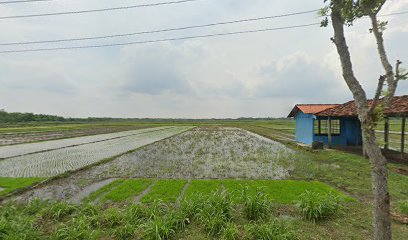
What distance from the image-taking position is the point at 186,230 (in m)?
5.01

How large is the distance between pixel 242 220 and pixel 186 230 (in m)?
1.34

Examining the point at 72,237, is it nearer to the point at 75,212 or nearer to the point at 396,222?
the point at 75,212

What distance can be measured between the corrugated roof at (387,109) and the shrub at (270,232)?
692 centimetres

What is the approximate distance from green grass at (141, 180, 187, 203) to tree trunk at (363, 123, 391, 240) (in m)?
5.06

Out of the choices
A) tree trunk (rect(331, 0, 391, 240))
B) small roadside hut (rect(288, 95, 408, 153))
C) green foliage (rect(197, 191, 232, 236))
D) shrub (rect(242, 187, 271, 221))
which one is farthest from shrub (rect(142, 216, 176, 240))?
small roadside hut (rect(288, 95, 408, 153))

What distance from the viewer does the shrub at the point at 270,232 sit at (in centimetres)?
439

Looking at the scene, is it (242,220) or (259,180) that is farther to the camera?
(259,180)

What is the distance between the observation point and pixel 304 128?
2109 cm

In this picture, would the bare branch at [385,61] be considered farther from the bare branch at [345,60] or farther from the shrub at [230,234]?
the shrub at [230,234]

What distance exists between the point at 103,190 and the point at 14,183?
13.0 feet

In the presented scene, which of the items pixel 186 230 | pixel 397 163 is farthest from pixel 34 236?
pixel 397 163

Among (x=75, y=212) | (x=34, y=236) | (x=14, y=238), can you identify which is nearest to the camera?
(x=14, y=238)

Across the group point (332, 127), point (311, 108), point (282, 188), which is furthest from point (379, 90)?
point (311, 108)

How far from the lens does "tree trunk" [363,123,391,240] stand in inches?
125
